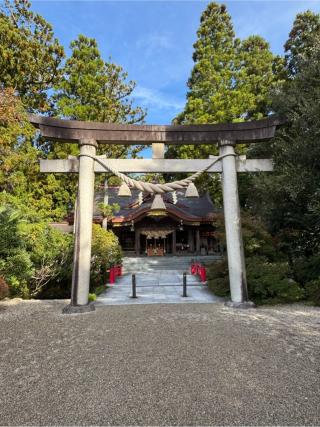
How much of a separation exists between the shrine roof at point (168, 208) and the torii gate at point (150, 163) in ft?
40.2

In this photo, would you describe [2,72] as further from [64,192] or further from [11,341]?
[11,341]

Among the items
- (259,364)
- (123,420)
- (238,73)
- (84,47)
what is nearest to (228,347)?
(259,364)

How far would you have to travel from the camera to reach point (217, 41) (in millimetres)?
24938

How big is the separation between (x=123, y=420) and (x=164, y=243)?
2155 cm

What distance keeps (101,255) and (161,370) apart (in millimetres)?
9715

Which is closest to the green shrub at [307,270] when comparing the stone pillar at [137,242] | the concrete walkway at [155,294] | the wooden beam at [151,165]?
the concrete walkway at [155,294]

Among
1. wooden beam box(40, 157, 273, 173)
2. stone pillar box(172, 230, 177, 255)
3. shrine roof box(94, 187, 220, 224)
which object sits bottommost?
stone pillar box(172, 230, 177, 255)

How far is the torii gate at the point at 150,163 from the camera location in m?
6.54

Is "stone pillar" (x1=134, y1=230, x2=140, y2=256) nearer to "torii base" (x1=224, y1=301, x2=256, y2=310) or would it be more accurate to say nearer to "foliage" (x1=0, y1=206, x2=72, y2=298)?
"foliage" (x1=0, y1=206, x2=72, y2=298)

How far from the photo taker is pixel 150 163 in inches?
274

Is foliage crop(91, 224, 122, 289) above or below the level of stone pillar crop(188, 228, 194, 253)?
below

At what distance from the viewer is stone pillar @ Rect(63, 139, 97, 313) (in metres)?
6.45

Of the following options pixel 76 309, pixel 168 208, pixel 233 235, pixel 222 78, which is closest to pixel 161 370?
pixel 76 309

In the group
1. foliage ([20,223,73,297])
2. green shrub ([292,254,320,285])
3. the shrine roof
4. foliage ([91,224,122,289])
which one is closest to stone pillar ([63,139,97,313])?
foliage ([20,223,73,297])
